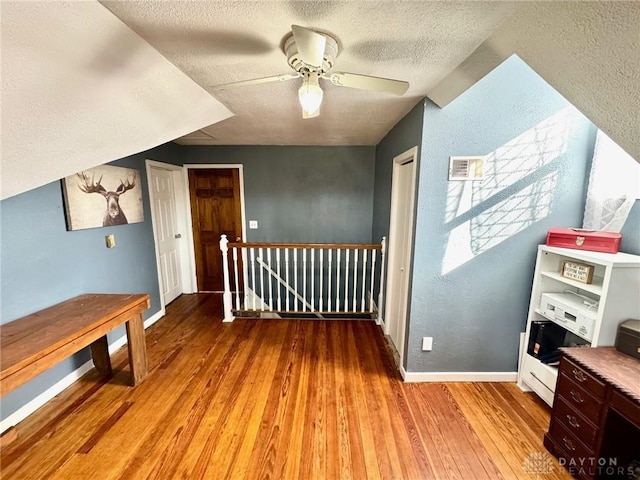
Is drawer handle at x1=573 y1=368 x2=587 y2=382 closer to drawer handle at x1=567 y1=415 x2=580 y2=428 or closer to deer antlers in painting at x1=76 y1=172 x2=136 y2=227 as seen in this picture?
drawer handle at x1=567 y1=415 x2=580 y2=428

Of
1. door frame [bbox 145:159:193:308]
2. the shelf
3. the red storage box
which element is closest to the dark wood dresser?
the shelf

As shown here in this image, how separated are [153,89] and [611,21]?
196 centimetres

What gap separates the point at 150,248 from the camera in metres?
3.12

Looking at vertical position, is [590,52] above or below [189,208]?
above

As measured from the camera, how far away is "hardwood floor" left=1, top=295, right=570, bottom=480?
4.73 ft

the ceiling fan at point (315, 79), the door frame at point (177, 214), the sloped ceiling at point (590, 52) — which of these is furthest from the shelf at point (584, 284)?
the door frame at point (177, 214)

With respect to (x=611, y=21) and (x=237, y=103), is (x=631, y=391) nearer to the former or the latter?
(x=611, y=21)

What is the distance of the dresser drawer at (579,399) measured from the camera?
1283mm

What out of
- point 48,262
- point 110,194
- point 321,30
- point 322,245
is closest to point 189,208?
point 110,194

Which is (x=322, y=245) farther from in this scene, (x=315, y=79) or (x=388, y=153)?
(x=315, y=79)

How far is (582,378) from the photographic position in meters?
1.35

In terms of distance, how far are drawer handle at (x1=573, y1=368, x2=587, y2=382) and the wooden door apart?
3.73 meters

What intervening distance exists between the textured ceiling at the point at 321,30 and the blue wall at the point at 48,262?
152 cm

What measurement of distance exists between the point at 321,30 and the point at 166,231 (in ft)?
10.9
